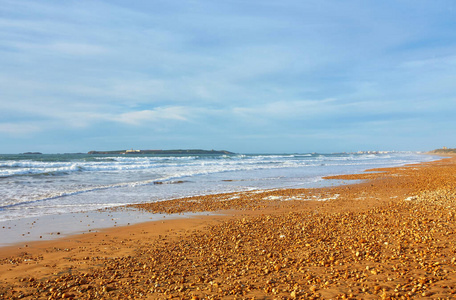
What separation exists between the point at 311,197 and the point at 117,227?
9.09 m

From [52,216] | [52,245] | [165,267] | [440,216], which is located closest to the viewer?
[165,267]

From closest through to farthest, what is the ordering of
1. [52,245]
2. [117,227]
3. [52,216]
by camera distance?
[52,245], [117,227], [52,216]

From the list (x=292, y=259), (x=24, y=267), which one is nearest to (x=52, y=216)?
(x=24, y=267)

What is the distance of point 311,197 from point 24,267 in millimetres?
11847

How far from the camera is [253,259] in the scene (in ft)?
20.0

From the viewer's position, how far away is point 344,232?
770 cm

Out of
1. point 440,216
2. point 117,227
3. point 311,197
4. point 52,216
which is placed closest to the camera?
point 440,216

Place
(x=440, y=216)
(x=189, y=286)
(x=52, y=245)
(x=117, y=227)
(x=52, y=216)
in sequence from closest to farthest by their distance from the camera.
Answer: (x=189, y=286), (x=52, y=245), (x=440, y=216), (x=117, y=227), (x=52, y=216)

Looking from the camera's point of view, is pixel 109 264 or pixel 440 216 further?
pixel 440 216

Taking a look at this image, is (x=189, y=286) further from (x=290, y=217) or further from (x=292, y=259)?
(x=290, y=217)

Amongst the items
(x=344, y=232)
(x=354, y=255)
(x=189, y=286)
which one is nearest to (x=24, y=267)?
(x=189, y=286)

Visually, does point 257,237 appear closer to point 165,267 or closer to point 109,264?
point 165,267

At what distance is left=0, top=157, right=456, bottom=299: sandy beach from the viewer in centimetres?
471

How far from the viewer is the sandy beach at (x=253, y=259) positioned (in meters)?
4.71
